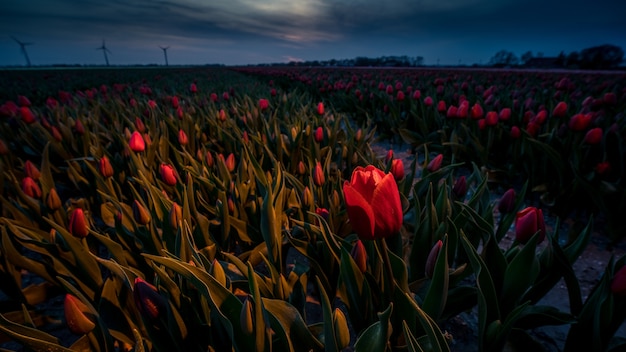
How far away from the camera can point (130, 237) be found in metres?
1.49

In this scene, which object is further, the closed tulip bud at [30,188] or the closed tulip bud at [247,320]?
the closed tulip bud at [30,188]

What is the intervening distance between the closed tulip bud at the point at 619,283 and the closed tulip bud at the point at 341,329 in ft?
2.74

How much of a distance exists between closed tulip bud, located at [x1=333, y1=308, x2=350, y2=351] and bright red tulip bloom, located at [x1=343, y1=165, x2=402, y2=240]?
0.75ft

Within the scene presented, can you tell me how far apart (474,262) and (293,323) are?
2.07 feet

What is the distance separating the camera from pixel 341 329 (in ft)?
2.77

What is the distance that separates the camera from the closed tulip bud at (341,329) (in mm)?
825

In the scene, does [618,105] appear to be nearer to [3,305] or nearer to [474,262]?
[474,262]

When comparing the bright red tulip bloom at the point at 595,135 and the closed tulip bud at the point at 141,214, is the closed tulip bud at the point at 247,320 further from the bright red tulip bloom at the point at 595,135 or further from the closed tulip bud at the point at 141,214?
the bright red tulip bloom at the point at 595,135

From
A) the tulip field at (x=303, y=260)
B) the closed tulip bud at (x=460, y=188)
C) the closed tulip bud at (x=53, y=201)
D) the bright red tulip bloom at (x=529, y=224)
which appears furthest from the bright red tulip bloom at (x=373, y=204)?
the closed tulip bud at (x=53, y=201)

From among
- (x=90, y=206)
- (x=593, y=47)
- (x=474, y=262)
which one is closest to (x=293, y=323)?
(x=474, y=262)

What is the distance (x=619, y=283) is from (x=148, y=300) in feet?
4.71

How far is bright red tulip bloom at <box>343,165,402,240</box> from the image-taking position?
0.83 meters

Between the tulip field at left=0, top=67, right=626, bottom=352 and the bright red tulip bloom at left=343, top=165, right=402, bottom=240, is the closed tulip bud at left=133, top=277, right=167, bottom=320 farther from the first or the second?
the bright red tulip bloom at left=343, top=165, right=402, bottom=240

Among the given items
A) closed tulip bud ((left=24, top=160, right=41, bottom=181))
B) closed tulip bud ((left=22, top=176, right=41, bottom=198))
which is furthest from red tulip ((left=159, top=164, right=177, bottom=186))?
closed tulip bud ((left=24, top=160, right=41, bottom=181))
